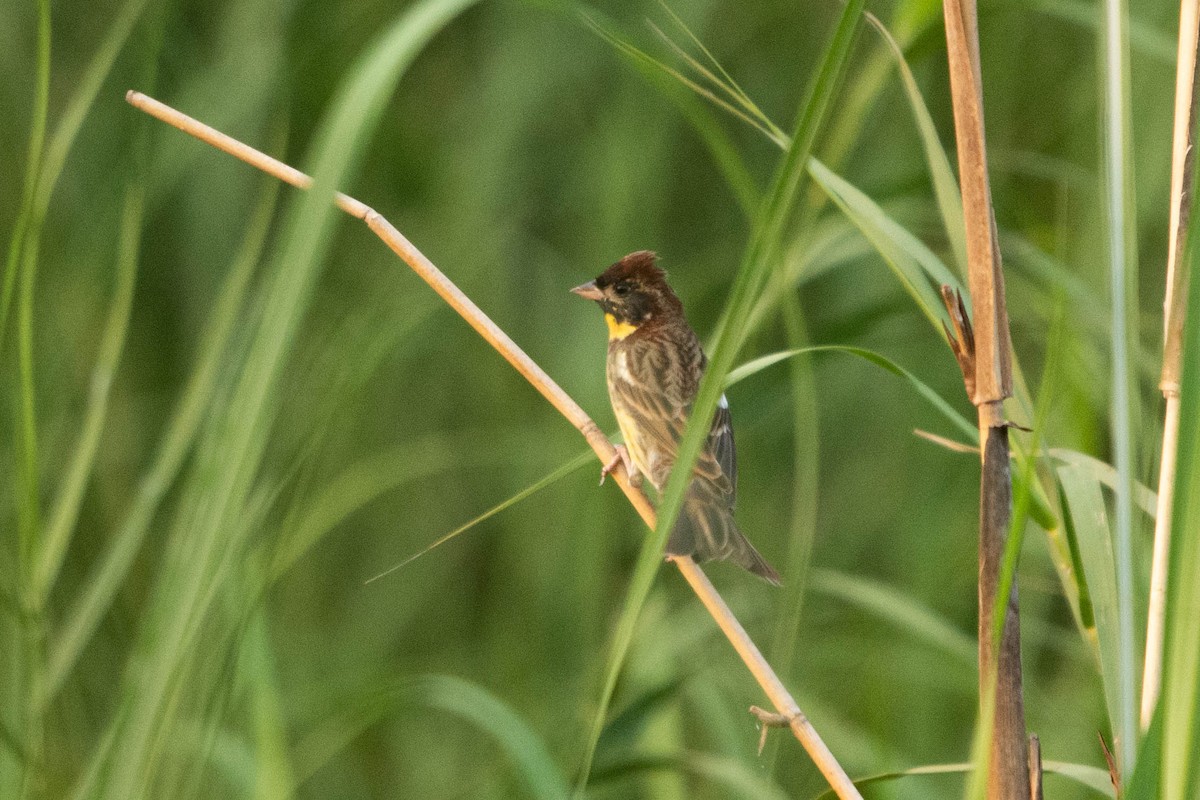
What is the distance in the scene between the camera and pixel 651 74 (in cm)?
146

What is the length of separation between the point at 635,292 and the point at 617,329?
18 cm

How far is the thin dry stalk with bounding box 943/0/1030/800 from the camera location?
1247 mm

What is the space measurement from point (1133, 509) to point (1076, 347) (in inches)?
41.8

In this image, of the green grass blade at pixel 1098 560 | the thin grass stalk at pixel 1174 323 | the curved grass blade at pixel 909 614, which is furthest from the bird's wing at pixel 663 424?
the thin grass stalk at pixel 1174 323

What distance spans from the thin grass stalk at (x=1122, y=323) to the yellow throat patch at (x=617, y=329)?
6.35 feet

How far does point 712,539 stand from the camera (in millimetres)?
2336

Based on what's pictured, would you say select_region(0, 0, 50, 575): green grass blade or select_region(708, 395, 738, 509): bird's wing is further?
select_region(708, 395, 738, 509): bird's wing

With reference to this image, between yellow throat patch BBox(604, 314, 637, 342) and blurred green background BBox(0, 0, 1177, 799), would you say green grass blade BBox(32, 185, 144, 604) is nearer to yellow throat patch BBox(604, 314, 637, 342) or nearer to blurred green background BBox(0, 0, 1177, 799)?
blurred green background BBox(0, 0, 1177, 799)

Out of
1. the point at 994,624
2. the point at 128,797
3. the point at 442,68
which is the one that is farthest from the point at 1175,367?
the point at 442,68

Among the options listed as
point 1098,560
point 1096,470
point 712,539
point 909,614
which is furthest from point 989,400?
point 712,539

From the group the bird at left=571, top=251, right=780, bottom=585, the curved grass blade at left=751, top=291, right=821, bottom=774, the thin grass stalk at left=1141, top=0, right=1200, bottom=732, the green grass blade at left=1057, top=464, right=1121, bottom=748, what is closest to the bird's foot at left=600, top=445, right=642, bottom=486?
the bird at left=571, top=251, right=780, bottom=585

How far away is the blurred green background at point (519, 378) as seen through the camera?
2.57m

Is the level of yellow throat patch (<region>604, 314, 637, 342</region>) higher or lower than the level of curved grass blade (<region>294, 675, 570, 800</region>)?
higher

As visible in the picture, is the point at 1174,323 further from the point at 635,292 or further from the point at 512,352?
the point at 635,292
